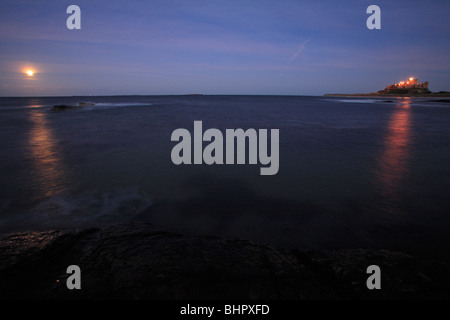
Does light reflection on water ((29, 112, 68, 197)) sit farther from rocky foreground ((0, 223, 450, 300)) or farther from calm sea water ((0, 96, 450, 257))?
rocky foreground ((0, 223, 450, 300))

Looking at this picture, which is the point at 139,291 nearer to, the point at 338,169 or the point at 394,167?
the point at 338,169

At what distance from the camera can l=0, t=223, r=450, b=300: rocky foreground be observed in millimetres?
2527

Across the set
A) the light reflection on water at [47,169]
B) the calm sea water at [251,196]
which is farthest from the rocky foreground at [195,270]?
the light reflection on water at [47,169]

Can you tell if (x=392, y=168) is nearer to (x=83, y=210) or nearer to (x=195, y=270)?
(x=195, y=270)

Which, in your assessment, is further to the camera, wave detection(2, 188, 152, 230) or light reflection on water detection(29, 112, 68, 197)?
light reflection on water detection(29, 112, 68, 197)

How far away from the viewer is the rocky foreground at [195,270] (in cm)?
253

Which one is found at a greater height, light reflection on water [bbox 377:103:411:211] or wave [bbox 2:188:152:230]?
light reflection on water [bbox 377:103:411:211]

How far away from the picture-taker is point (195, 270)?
2816 millimetres

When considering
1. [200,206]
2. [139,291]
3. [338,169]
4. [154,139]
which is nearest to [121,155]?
[154,139]

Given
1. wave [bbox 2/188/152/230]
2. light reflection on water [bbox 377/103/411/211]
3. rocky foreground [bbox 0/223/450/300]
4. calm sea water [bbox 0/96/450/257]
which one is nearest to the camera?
rocky foreground [bbox 0/223/450/300]

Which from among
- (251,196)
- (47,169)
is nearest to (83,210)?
(251,196)

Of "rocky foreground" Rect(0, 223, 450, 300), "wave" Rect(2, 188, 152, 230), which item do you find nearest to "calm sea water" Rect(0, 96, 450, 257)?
"wave" Rect(2, 188, 152, 230)

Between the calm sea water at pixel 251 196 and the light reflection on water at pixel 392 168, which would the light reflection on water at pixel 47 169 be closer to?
the calm sea water at pixel 251 196
